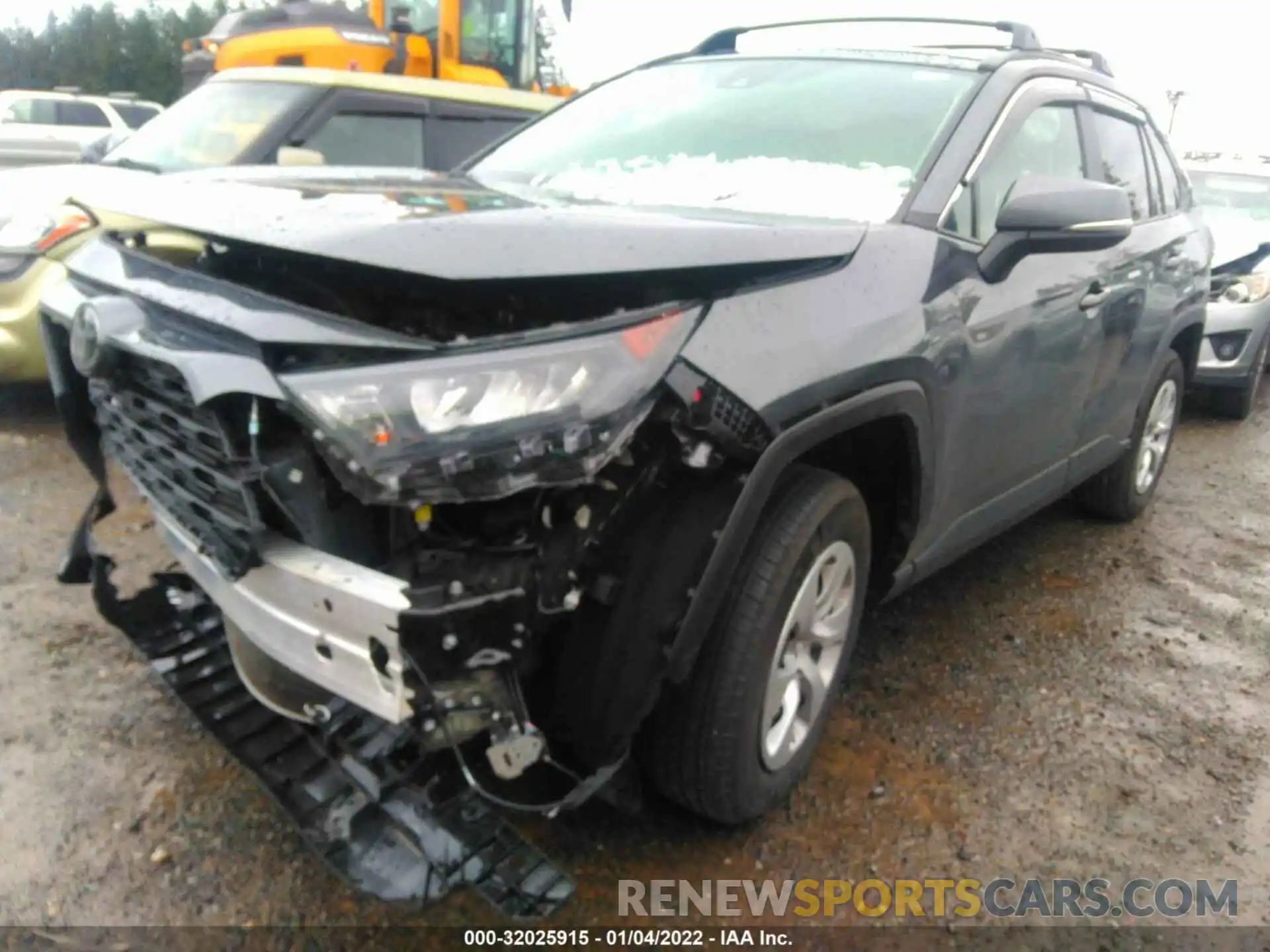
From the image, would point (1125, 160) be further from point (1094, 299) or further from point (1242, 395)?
point (1242, 395)

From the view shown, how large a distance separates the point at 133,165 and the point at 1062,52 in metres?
4.58

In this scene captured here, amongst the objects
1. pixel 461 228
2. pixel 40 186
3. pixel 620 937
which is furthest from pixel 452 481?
pixel 40 186

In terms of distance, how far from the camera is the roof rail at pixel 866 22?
340cm

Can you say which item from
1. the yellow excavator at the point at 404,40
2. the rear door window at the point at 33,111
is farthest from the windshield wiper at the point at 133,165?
the rear door window at the point at 33,111

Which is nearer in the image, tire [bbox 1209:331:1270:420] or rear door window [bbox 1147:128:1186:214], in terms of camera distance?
rear door window [bbox 1147:128:1186:214]

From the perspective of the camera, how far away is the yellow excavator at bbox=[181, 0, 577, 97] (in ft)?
28.9

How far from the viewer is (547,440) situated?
168 centimetres

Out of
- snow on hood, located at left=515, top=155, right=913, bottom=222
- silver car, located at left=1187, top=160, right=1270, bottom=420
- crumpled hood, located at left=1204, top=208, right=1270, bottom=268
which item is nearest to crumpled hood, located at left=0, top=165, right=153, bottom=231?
snow on hood, located at left=515, top=155, right=913, bottom=222

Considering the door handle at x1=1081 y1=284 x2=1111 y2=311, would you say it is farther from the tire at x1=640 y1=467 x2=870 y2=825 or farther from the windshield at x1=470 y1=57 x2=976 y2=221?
the tire at x1=640 y1=467 x2=870 y2=825

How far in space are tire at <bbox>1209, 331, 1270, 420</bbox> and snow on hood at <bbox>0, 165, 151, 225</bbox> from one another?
655cm

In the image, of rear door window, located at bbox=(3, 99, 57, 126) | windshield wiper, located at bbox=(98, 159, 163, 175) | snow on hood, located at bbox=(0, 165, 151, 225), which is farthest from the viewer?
rear door window, located at bbox=(3, 99, 57, 126)

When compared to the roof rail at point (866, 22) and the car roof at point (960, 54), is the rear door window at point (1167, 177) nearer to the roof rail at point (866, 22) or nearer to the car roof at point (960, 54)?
the car roof at point (960, 54)

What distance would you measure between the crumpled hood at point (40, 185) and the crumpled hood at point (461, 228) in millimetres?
2955

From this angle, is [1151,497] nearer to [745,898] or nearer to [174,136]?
[745,898]
